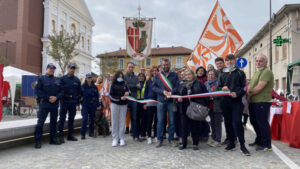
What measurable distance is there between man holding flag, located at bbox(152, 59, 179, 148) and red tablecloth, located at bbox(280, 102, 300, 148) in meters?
2.87

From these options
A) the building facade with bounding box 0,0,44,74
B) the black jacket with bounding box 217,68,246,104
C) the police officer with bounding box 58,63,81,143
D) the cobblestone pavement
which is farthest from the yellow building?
the black jacket with bounding box 217,68,246,104

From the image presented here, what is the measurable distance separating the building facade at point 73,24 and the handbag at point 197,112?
27984 mm

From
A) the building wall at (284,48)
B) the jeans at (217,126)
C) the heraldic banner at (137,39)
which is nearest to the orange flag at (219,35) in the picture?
the heraldic banner at (137,39)

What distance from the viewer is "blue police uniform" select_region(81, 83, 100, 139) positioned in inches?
301

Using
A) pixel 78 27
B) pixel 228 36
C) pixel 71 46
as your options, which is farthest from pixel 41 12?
pixel 228 36

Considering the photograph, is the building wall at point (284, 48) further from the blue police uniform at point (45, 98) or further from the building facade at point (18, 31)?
the building facade at point (18, 31)

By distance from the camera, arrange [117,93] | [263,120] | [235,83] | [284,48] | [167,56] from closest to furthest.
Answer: [235,83]
[263,120]
[117,93]
[284,48]
[167,56]

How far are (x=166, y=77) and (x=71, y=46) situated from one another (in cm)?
2208

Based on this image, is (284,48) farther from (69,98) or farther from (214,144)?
(69,98)

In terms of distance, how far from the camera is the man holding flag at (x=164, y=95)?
252 inches

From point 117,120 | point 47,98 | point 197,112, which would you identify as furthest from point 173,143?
point 47,98

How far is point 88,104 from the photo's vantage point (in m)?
7.74

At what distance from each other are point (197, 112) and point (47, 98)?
3801 millimetres

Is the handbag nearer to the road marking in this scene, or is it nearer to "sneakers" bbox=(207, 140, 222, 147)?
"sneakers" bbox=(207, 140, 222, 147)
